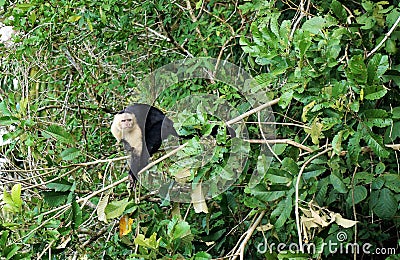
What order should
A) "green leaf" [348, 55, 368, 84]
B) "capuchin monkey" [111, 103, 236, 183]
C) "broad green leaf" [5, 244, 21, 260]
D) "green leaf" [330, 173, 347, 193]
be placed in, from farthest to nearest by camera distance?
"capuchin monkey" [111, 103, 236, 183], "green leaf" [330, 173, 347, 193], "broad green leaf" [5, 244, 21, 260], "green leaf" [348, 55, 368, 84]

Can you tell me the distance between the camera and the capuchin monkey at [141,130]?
2.24m

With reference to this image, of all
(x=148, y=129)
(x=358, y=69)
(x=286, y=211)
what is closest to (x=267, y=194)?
(x=286, y=211)

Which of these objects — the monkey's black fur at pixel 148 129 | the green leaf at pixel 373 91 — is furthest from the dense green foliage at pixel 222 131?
the monkey's black fur at pixel 148 129

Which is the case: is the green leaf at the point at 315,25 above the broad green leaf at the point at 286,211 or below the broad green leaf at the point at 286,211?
above

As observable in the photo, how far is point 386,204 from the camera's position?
68.1 inches

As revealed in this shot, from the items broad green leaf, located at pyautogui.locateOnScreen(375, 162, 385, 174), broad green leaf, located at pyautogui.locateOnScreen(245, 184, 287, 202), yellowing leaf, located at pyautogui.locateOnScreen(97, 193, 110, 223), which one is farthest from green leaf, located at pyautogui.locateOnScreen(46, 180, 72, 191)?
broad green leaf, located at pyautogui.locateOnScreen(375, 162, 385, 174)

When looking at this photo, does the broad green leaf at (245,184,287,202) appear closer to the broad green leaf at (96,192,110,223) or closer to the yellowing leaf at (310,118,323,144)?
the yellowing leaf at (310,118,323,144)

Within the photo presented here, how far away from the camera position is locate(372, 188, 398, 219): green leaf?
1.72m

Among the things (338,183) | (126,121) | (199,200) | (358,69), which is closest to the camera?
(358,69)

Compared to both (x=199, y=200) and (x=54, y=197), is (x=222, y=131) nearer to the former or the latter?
(x=199, y=200)

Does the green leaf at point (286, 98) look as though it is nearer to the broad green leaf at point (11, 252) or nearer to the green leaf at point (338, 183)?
the green leaf at point (338, 183)

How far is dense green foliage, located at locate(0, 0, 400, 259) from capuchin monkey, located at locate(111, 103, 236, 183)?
0.37 feet

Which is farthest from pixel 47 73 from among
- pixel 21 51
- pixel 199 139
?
pixel 199 139
